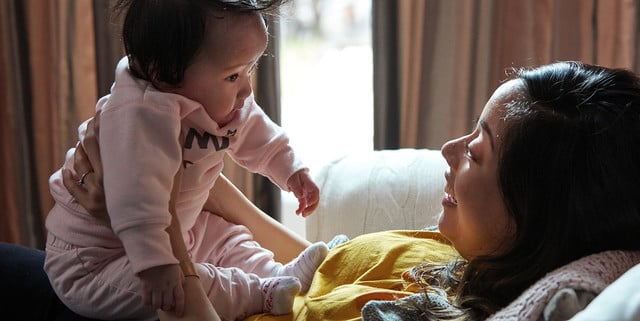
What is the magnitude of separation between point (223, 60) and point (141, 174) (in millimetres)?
227

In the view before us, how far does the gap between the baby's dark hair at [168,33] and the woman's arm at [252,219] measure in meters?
0.37

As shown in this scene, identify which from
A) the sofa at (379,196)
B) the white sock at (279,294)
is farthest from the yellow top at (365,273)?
the sofa at (379,196)

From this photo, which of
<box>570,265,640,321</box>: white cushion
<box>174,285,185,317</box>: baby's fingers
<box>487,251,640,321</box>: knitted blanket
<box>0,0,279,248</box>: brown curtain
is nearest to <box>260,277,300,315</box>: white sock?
<box>174,285,185,317</box>: baby's fingers

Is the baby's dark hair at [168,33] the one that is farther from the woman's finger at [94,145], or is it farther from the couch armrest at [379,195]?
the couch armrest at [379,195]

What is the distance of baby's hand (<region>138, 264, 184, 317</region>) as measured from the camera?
1220mm

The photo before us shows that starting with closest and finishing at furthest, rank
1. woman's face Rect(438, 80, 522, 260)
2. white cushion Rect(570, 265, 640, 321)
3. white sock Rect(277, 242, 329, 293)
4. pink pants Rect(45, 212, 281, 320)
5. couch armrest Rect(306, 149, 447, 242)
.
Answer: white cushion Rect(570, 265, 640, 321), woman's face Rect(438, 80, 522, 260), pink pants Rect(45, 212, 281, 320), white sock Rect(277, 242, 329, 293), couch armrest Rect(306, 149, 447, 242)

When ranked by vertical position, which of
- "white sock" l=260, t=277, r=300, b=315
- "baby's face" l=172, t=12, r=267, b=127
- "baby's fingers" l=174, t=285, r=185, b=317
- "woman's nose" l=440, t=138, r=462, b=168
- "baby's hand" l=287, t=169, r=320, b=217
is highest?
"baby's face" l=172, t=12, r=267, b=127

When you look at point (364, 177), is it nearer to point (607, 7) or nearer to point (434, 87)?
point (434, 87)

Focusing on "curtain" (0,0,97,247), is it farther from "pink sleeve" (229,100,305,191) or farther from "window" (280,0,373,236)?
"pink sleeve" (229,100,305,191)

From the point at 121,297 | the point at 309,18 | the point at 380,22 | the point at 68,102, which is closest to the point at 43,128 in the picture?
the point at 68,102

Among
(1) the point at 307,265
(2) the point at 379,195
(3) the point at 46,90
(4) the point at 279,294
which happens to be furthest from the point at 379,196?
(3) the point at 46,90

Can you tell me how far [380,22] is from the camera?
261 cm

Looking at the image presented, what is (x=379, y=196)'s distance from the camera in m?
1.93

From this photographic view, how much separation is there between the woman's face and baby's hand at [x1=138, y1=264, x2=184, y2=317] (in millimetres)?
434
